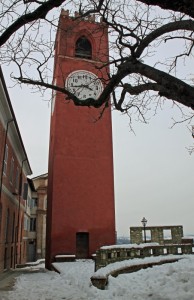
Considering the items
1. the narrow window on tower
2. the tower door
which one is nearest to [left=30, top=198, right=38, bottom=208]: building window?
the tower door

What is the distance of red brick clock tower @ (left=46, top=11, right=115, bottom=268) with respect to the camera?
19969mm

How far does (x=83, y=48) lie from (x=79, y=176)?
10252 millimetres

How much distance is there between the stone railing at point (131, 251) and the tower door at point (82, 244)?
5.81 meters

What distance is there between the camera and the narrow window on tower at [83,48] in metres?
24.0

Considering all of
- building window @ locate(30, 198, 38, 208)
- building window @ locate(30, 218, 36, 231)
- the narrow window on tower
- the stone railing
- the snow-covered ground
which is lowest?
the snow-covered ground

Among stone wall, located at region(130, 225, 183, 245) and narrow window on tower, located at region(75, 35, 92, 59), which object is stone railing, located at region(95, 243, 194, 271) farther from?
narrow window on tower, located at region(75, 35, 92, 59)

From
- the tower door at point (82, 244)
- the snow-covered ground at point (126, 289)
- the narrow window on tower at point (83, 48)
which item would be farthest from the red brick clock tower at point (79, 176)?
the snow-covered ground at point (126, 289)

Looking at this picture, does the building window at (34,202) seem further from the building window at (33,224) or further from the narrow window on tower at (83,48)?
the narrow window on tower at (83,48)

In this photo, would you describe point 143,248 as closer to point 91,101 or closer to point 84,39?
point 91,101

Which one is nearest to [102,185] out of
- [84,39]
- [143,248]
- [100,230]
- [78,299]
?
[100,230]

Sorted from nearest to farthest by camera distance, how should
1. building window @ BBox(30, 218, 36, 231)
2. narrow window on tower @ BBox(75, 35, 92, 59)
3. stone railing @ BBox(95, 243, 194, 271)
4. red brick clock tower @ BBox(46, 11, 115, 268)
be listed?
stone railing @ BBox(95, 243, 194, 271) < red brick clock tower @ BBox(46, 11, 115, 268) < narrow window on tower @ BBox(75, 35, 92, 59) < building window @ BBox(30, 218, 36, 231)

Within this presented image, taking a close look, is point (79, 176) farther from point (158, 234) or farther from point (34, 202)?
point (34, 202)

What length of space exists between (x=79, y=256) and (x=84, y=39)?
1584cm

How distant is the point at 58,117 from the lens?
71.6ft
